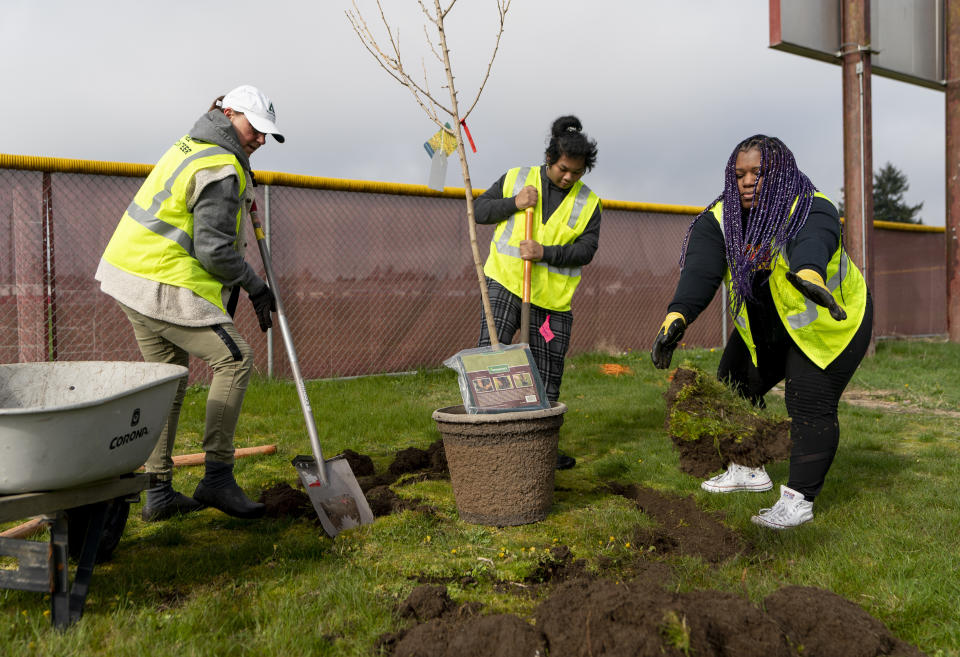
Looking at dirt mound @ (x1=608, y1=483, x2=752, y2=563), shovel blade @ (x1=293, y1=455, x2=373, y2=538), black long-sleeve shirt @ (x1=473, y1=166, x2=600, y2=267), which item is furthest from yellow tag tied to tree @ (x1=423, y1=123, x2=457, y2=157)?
dirt mound @ (x1=608, y1=483, x2=752, y2=563)

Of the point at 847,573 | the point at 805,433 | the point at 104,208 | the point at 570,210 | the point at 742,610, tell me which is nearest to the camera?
the point at 742,610

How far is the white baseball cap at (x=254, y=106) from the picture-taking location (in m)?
3.23

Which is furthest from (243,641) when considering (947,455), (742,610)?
(947,455)

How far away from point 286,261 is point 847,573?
5776 mm

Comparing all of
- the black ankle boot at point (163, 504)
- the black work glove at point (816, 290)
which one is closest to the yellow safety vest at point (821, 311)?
the black work glove at point (816, 290)

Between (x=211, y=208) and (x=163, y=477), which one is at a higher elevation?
(x=211, y=208)

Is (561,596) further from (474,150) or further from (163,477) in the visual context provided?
(474,150)

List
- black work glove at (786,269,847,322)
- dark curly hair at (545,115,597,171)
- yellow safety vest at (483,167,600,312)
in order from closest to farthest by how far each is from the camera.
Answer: black work glove at (786,269,847,322) < dark curly hair at (545,115,597,171) < yellow safety vest at (483,167,600,312)

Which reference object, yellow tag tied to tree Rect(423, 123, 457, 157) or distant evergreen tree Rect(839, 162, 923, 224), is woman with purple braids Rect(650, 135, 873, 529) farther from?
distant evergreen tree Rect(839, 162, 923, 224)

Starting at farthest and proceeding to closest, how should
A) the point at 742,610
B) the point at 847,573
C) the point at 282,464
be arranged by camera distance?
the point at 282,464 < the point at 847,573 < the point at 742,610

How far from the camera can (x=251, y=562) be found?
277 centimetres

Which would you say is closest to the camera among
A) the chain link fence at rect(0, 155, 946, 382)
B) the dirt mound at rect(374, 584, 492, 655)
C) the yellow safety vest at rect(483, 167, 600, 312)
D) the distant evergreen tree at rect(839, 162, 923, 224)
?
the dirt mound at rect(374, 584, 492, 655)

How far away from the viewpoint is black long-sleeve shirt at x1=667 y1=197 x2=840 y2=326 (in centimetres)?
282

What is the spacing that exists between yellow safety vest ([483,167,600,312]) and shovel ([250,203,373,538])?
126 centimetres
